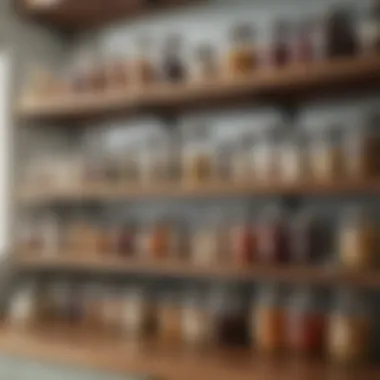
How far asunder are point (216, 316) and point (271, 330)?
0.57 ft

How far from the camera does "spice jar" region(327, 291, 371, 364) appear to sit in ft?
6.04

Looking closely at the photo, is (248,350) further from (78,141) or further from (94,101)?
(78,141)

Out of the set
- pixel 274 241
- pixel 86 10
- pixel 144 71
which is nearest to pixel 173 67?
pixel 144 71

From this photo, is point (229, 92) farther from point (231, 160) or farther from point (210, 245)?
point (210, 245)

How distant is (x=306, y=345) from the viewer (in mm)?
1911

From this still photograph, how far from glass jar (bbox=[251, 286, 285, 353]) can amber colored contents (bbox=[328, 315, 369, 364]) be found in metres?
0.15

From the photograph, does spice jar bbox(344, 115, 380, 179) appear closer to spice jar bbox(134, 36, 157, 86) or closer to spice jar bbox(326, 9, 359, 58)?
spice jar bbox(326, 9, 359, 58)

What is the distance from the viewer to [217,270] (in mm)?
2029

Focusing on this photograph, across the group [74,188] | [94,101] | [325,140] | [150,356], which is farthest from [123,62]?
[150,356]

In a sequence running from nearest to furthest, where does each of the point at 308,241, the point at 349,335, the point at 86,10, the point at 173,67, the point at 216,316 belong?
1. the point at 349,335
2. the point at 308,241
3. the point at 216,316
4. the point at 173,67
5. the point at 86,10

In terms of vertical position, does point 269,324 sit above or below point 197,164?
below

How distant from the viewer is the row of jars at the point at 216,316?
1873mm

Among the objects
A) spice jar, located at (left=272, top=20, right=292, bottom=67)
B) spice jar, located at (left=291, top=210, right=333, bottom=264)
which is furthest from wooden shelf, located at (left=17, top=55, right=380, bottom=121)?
spice jar, located at (left=291, top=210, right=333, bottom=264)

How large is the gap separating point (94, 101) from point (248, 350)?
0.87m
